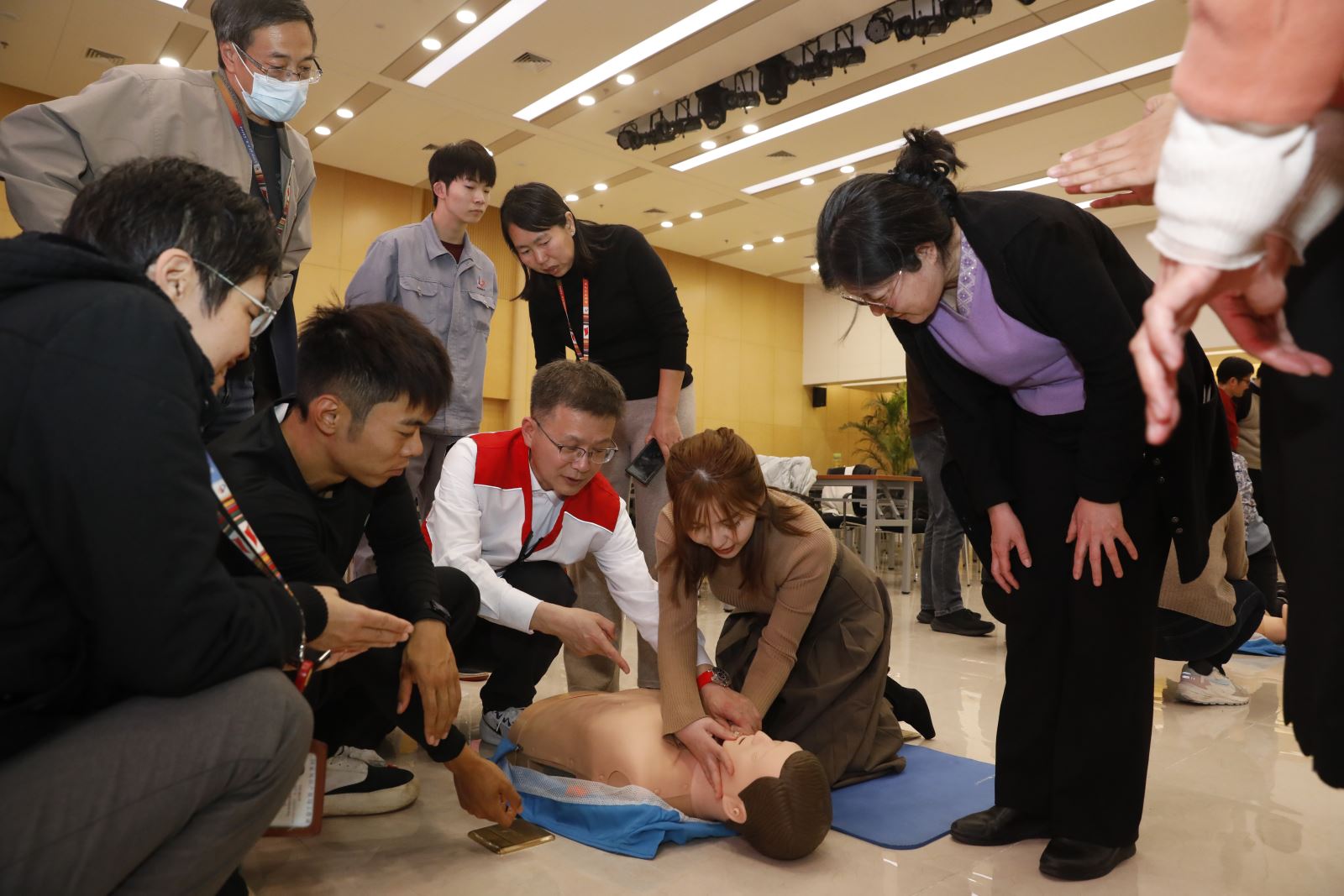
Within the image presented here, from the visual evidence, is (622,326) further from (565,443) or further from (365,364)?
(365,364)

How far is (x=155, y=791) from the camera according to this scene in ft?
2.96

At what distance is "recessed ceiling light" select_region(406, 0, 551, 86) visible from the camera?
5.65 metres

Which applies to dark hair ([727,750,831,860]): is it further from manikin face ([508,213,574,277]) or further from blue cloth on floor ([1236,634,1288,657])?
blue cloth on floor ([1236,634,1288,657])

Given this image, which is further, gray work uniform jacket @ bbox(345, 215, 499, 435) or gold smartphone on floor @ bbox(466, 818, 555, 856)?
gray work uniform jacket @ bbox(345, 215, 499, 435)

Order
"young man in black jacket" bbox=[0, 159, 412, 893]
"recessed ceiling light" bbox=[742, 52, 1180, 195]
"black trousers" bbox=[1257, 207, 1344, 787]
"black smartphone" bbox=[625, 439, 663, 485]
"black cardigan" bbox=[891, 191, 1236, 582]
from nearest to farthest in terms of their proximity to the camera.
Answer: "black trousers" bbox=[1257, 207, 1344, 787]
"young man in black jacket" bbox=[0, 159, 412, 893]
"black cardigan" bbox=[891, 191, 1236, 582]
"black smartphone" bbox=[625, 439, 663, 485]
"recessed ceiling light" bbox=[742, 52, 1180, 195]

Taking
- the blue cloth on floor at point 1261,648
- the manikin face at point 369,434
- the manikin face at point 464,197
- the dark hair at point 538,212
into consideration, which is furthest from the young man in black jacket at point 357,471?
the blue cloth on floor at point 1261,648

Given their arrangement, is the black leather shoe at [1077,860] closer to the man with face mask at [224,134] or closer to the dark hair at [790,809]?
the dark hair at [790,809]

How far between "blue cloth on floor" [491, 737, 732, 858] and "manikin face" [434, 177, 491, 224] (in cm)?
176

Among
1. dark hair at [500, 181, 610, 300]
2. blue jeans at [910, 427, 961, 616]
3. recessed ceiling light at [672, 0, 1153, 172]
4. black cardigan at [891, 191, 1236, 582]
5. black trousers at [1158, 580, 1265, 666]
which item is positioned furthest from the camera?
recessed ceiling light at [672, 0, 1153, 172]

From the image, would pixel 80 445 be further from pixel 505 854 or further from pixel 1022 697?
pixel 1022 697

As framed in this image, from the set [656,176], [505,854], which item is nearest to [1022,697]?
[505,854]

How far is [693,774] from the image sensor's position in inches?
68.6

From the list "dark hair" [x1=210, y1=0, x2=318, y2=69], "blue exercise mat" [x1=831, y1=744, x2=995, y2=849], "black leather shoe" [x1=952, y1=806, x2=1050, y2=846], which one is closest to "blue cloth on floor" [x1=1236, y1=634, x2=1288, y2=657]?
"blue exercise mat" [x1=831, y1=744, x2=995, y2=849]

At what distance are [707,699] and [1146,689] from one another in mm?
795
